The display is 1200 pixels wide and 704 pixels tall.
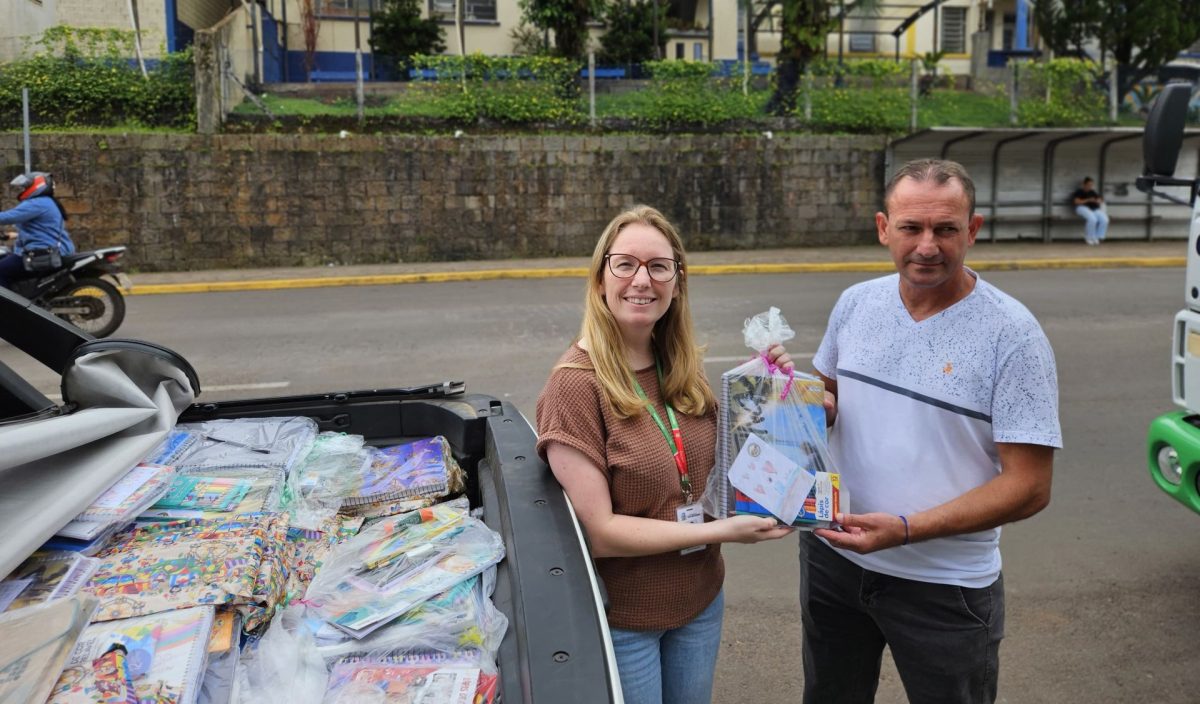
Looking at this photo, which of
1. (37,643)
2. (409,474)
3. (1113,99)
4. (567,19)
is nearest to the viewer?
(37,643)

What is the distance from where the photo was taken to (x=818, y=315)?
1069 centimetres

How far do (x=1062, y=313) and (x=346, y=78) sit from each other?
58.4ft

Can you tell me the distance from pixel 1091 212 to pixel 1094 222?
0.21 metres

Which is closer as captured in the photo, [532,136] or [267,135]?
[267,135]

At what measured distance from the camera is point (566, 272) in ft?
49.4

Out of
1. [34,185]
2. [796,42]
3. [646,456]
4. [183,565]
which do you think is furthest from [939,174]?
[796,42]

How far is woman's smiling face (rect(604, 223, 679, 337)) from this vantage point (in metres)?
2.23

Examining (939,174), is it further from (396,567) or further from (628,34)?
(628,34)

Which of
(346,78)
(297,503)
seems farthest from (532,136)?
(297,503)

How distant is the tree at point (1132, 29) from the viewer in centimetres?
2131

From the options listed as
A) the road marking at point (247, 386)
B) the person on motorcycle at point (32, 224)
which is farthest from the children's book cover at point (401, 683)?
the person on motorcycle at point (32, 224)

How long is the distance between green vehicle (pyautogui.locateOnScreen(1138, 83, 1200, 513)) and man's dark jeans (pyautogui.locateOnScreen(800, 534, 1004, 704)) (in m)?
1.89

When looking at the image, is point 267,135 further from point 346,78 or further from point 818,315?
point 818,315

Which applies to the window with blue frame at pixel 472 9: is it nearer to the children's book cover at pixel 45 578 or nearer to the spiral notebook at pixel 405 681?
the children's book cover at pixel 45 578
